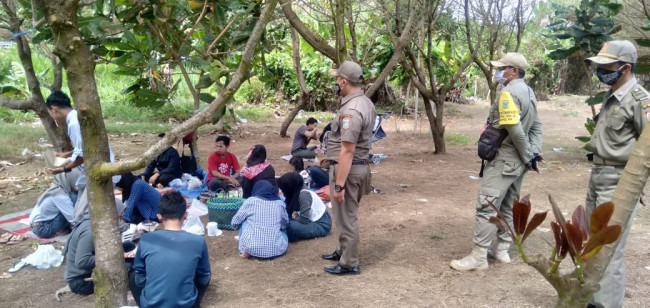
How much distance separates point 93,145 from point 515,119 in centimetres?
289

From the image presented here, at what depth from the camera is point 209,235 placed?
508 cm

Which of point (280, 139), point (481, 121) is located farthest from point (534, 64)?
point (280, 139)

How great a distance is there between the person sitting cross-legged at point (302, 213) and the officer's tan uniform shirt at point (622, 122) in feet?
8.65

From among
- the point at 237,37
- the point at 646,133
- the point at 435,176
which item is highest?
the point at 237,37

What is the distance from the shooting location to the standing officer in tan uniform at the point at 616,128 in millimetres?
3133

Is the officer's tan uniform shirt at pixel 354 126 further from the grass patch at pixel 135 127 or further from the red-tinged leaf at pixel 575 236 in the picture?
the grass patch at pixel 135 127

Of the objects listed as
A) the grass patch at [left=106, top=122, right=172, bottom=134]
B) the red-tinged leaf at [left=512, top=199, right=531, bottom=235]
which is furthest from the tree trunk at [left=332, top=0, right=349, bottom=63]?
the grass patch at [left=106, top=122, right=172, bottom=134]

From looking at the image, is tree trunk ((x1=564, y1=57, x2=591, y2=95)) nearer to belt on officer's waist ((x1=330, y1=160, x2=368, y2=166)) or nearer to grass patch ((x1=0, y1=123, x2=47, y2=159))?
grass patch ((x1=0, y1=123, x2=47, y2=159))

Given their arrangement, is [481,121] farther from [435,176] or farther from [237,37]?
[237,37]

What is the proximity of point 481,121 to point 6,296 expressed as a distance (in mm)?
13787

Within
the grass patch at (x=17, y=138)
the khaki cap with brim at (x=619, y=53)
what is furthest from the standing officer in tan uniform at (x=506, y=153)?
the grass patch at (x=17, y=138)

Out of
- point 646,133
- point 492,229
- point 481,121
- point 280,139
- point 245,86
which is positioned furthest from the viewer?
point 245,86

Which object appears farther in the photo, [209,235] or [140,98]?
[209,235]

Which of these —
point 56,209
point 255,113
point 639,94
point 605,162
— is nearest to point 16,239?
point 56,209
